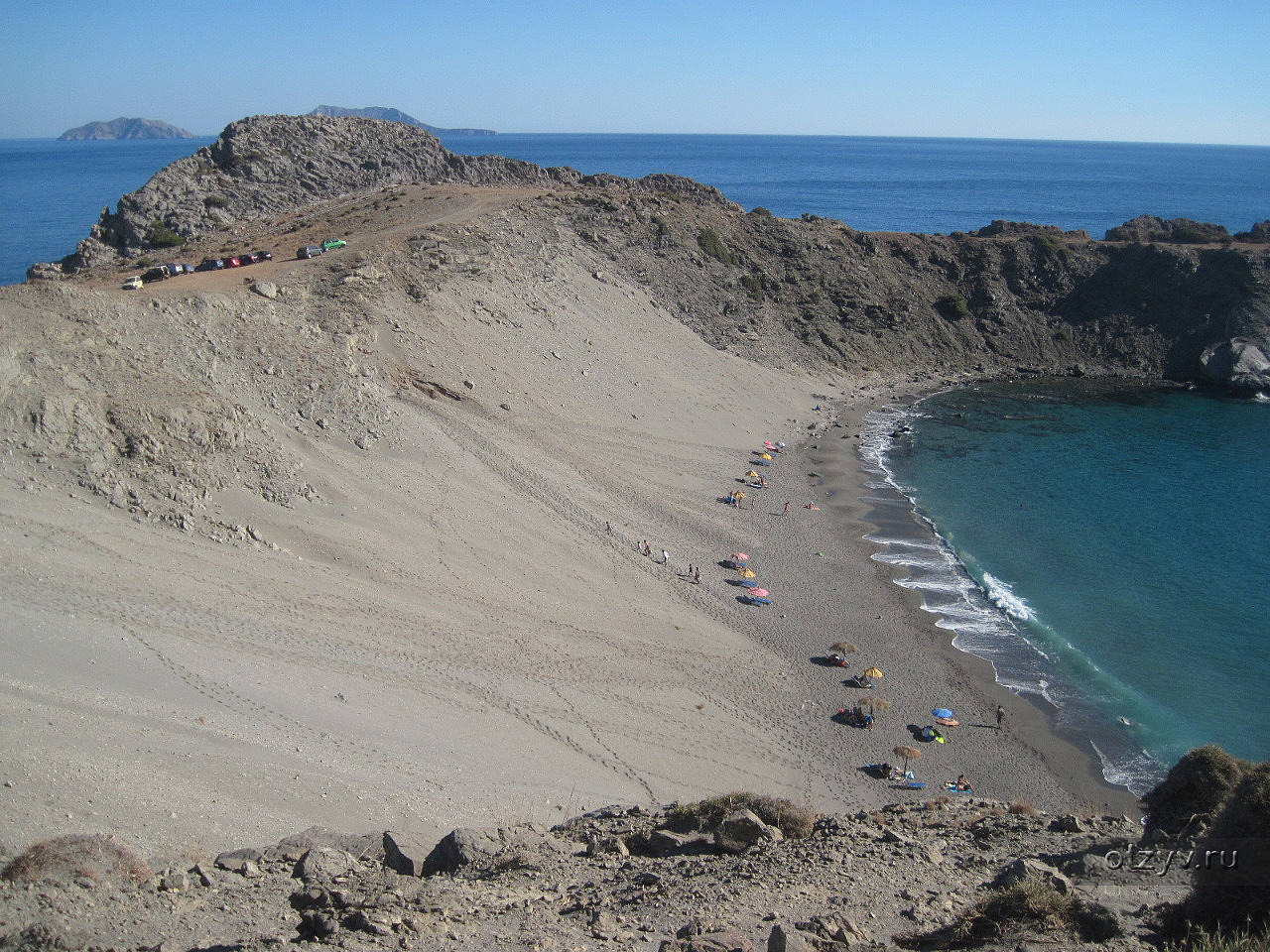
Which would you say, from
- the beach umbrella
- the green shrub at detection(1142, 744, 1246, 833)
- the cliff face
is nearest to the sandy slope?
the beach umbrella

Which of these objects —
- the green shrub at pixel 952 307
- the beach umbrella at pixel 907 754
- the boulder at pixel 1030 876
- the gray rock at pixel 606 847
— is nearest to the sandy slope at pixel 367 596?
the beach umbrella at pixel 907 754

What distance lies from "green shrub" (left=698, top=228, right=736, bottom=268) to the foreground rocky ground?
5589 centimetres

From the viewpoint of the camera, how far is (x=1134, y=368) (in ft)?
237

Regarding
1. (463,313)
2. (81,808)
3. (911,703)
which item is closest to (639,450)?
(463,313)

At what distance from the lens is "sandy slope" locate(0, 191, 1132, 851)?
18.9m

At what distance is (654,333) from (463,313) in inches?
596

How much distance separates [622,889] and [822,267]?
66142 millimetres

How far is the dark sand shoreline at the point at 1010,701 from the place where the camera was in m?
24.1

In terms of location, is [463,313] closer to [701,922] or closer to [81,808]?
[81,808]

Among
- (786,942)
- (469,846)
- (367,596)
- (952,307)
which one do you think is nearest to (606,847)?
(469,846)

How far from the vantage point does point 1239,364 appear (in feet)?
223

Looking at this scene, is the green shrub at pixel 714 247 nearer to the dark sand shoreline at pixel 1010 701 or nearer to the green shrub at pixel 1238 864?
the dark sand shoreline at pixel 1010 701

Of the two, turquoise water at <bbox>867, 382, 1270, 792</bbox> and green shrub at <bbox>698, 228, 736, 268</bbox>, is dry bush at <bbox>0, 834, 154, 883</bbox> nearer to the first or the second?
turquoise water at <bbox>867, 382, 1270, 792</bbox>

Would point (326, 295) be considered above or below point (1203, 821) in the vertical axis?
above
